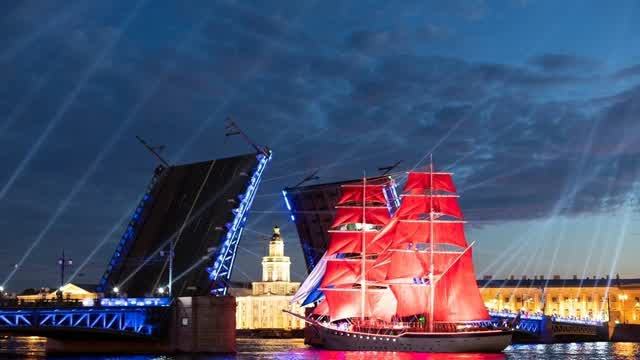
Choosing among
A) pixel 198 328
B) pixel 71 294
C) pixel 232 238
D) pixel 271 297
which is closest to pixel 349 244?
pixel 232 238

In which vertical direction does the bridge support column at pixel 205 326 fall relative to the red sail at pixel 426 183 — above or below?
below

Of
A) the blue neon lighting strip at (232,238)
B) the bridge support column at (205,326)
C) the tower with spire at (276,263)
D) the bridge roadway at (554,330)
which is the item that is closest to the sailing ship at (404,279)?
the blue neon lighting strip at (232,238)

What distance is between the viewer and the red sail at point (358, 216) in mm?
78438

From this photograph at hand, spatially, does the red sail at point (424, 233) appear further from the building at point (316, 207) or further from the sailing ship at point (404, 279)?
the building at point (316, 207)

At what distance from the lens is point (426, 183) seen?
78750 millimetres

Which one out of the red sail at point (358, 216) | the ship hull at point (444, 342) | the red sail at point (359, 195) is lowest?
the ship hull at point (444, 342)

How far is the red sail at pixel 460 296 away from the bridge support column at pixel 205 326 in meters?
17.8

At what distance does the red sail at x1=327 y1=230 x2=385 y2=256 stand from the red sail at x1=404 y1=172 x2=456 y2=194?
16.8 feet

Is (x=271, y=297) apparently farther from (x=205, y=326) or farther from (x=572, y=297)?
(x=205, y=326)

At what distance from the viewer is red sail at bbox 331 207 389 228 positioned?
78.4 m

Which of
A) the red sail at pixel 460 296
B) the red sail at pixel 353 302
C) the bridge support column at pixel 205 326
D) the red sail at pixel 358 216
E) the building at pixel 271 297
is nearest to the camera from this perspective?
the bridge support column at pixel 205 326

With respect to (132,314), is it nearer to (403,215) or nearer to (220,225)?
(220,225)

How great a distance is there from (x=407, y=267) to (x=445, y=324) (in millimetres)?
4980

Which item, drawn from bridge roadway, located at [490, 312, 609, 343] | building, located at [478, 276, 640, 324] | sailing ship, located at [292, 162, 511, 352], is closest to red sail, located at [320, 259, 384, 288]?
sailing ship, located at [292, 162, 511, 352]
